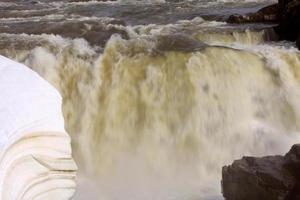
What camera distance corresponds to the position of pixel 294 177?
183 inches

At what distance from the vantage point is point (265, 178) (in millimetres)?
4801

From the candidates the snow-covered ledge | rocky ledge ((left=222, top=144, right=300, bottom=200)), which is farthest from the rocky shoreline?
the snow-covered ledge

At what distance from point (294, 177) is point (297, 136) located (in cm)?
236

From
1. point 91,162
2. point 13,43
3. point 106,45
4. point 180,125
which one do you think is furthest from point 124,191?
point 13,43

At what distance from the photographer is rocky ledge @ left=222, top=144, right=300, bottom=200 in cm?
466

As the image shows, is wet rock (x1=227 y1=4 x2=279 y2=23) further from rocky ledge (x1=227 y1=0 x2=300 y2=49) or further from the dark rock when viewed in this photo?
the dark rock

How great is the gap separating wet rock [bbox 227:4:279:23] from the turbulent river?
99.6 inches

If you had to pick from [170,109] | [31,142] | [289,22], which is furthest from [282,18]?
[31,142]

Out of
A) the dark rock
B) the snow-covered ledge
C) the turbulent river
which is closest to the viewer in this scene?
the snow-covered ledge

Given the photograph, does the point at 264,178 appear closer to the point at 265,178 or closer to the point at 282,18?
the point at 265,178

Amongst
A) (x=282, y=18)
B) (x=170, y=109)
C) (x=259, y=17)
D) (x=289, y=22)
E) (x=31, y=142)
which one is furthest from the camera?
(x=259, y=17)

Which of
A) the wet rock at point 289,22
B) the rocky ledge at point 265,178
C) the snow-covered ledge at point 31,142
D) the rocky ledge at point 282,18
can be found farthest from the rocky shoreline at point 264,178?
the wet rock at point 289,22

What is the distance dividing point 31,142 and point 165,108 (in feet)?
20.6

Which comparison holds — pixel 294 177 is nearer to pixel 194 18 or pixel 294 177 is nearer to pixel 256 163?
pixel 256 163
